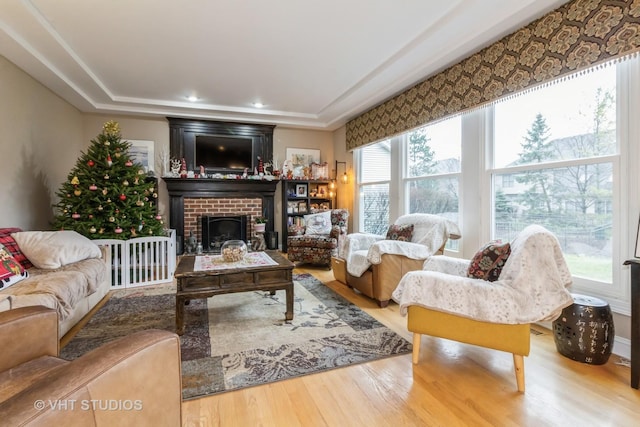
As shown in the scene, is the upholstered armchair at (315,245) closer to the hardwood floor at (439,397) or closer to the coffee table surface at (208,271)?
the coffee table surface at (208,271)

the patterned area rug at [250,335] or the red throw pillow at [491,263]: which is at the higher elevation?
the red throw pillow at [491,263]

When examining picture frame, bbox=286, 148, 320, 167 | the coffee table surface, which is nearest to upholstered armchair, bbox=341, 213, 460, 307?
the coffee table surface

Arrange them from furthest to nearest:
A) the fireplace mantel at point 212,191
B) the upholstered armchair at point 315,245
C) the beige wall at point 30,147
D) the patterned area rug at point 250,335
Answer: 1. the fireplace mantel at point 212,191
2. the upholstered armchair at point 315,245
3. the beige wall at point 30,147
4. the patterned area rug at point 250,335

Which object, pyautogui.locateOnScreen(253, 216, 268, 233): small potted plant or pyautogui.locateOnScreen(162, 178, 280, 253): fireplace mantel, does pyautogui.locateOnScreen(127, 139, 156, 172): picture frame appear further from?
pyautogui.locateOnScreen(253, 216, 268, 233): small potted plant

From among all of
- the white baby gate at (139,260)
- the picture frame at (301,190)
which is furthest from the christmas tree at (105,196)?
the picture frame at (301,190)

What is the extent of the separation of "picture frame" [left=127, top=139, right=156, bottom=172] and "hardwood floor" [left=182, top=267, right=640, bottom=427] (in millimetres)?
4985

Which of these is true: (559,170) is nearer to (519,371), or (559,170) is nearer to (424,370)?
(519,371)

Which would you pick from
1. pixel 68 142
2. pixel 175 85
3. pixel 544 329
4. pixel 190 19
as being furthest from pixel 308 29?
pixel 68 142

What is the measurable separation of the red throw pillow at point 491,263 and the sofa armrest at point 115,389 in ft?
6.05

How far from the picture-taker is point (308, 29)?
2865 millimetres

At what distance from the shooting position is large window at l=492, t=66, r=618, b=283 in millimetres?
2283

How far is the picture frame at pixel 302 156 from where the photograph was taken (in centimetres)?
640

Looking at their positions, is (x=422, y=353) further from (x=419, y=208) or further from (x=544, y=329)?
(x=419, y=208)

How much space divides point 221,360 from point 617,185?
3.06m
